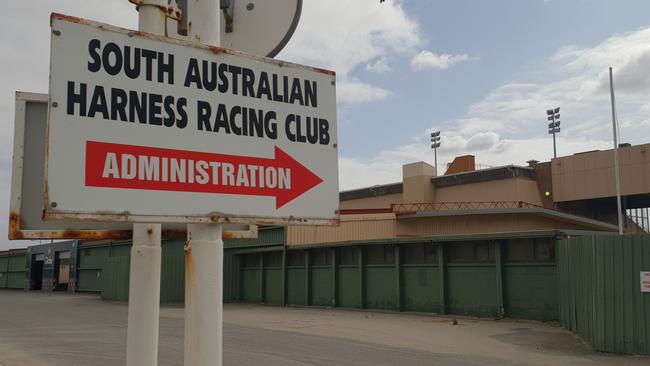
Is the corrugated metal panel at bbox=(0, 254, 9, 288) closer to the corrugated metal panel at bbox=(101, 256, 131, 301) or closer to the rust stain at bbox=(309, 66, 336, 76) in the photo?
the corrugated metal panel at bbox=(101, 256, 131, 301)

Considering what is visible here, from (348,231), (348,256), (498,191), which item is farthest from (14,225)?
(498,191)

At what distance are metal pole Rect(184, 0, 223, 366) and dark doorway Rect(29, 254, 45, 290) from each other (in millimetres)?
63005

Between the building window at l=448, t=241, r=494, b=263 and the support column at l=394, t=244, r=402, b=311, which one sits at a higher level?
the building window at l=448, t=241, r=494, b=263

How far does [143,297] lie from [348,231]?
29.6 meters

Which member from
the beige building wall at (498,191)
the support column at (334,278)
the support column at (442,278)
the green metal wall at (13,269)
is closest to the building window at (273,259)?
the support column at (334,278)

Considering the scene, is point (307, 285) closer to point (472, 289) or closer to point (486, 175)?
point (472, 289)

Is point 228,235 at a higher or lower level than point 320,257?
higher

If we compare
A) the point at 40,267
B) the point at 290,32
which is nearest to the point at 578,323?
the point at 290,32

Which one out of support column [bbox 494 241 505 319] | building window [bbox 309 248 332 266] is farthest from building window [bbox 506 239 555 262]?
building window [bbox 309 248 332 266]

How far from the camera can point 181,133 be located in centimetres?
210

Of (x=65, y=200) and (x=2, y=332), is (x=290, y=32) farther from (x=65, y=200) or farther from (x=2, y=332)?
(x=2, y=332)

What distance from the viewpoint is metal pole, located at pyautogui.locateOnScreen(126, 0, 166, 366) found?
89.0 inches

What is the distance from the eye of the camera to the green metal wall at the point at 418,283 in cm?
1904

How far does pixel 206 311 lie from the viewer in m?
2.14
